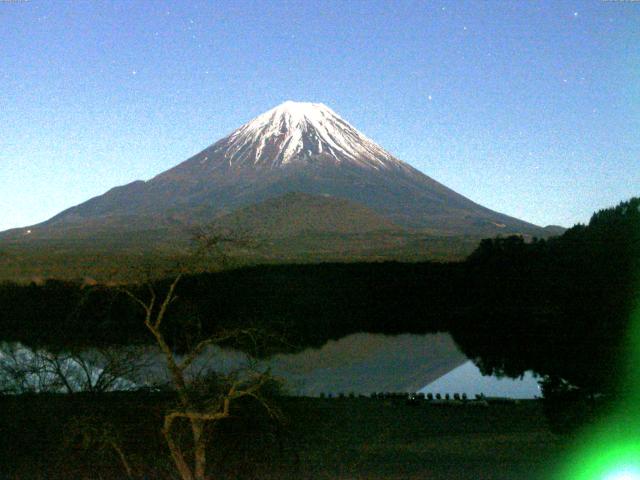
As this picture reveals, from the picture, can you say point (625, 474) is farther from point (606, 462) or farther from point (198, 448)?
point (198, 448)

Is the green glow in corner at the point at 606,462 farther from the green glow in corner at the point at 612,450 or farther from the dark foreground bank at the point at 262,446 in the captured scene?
the dark foreground bank at the point at 262,446

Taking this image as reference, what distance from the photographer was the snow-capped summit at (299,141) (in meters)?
89.6

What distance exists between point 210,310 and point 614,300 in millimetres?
11283

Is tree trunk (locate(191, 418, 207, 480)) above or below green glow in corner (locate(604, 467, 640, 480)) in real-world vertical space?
above

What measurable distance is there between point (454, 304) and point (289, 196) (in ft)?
153

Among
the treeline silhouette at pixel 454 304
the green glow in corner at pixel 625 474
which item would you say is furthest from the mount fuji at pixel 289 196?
the green glow in corner at pixel 625 474

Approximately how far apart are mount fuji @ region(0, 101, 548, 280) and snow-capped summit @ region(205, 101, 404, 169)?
0.45 feet

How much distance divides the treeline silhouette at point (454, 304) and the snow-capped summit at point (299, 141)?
58174 mm

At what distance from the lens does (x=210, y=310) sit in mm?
20781

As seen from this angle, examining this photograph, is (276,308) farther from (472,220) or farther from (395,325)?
(472,220)

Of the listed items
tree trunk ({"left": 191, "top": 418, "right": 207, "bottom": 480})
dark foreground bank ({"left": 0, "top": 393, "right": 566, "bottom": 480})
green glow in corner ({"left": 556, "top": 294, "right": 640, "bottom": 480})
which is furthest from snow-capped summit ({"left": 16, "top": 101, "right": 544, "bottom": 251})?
tree trunk ({"left": 191, "top": 418, "right": 207, "bottom": 480})

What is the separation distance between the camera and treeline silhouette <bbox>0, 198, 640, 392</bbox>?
11992 mm

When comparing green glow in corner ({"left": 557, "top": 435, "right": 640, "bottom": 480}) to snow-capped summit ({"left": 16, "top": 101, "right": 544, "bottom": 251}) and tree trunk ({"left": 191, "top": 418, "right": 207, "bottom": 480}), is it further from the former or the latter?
snow-capped summit ({"left": 16, "top": 101, "right": 544, "bottom": 251})

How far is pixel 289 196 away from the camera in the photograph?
73938 mm
